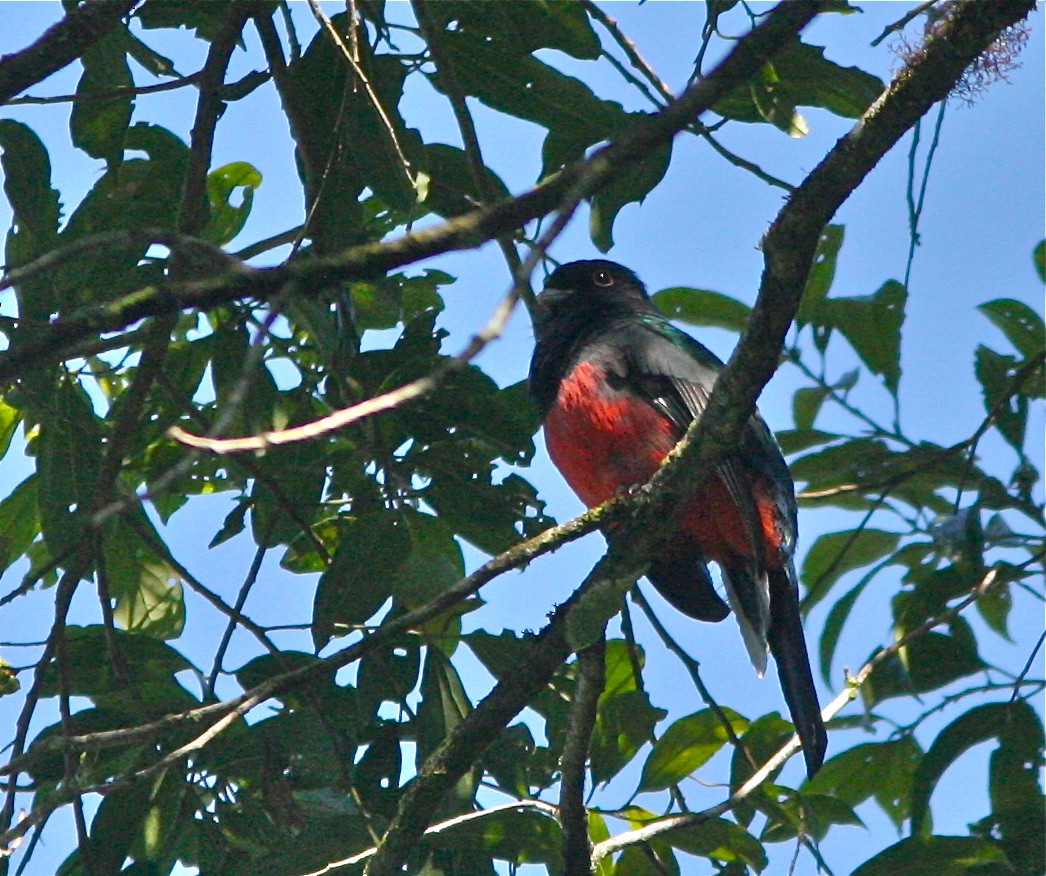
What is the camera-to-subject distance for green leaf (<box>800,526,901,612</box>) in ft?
15.4

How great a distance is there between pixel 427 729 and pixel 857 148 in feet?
6.14

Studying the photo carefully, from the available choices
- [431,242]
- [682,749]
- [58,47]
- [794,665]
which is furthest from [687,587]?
[431,242]

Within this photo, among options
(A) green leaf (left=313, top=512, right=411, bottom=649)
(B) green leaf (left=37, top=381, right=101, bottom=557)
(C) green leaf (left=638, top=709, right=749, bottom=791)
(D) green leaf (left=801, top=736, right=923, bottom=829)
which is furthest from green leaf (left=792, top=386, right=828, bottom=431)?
(B) green leaf (left=37, top=381, right=101, bottom=557)

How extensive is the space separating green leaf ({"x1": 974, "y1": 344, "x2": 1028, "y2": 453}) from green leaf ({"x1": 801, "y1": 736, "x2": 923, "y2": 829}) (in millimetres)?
1058

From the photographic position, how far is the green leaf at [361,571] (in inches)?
132

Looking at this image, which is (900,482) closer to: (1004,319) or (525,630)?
(1004,319)

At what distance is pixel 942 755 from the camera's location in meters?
3.88

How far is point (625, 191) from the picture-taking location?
11.6 ft

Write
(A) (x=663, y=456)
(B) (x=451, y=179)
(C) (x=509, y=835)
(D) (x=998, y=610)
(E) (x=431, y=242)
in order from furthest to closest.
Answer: (D) (x=998, y=610) → (A) (x=663, y=456) → (B) (x=451, y=179) → (C) (x=509, y=835) → (E) (x=431, y=242)

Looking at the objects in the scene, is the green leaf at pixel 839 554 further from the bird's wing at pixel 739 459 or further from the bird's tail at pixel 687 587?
the bird's tail at pixel 687 587

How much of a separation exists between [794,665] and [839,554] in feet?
2.29

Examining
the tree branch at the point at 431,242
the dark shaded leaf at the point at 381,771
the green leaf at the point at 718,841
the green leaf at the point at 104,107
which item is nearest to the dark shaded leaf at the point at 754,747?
the green leaf at the point at 718,841

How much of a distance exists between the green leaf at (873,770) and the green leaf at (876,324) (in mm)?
1205

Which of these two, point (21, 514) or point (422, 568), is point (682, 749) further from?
point (21, 514)
